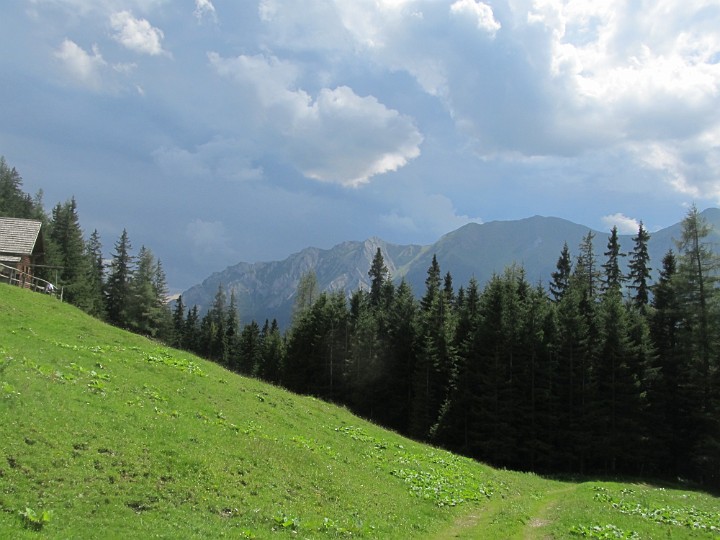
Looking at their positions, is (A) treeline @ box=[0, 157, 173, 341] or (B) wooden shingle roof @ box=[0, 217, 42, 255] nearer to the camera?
(B) wooden shingle roof @ box=[0, 217, 42, 255]

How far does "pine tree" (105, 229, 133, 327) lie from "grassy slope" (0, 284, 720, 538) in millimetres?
67463

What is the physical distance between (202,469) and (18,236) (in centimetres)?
5202

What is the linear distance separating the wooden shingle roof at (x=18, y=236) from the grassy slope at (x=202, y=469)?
2754cm

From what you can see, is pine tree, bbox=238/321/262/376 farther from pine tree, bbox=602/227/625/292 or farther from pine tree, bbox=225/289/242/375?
pine tree, bbox=602/227/625/292

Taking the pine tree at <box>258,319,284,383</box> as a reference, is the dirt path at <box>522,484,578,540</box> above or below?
below

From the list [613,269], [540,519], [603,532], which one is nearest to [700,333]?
[613,269]

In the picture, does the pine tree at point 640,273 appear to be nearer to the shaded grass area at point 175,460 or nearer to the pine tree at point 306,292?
the shaded grass area at point 175,460

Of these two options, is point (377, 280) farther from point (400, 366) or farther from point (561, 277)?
point (400, 366)

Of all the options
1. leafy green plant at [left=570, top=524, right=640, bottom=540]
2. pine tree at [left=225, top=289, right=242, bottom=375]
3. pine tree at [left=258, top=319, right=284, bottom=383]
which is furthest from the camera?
pine tree at [left=225, top=289, right=242, bottom=375]

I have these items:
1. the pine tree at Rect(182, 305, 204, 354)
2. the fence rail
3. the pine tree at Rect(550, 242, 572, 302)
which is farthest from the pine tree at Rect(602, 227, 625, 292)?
the pine tree at Rect(182, 305, 204, 354)

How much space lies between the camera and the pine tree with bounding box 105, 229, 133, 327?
308 feet

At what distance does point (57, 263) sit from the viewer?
3334 inches

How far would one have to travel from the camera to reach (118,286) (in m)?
95.2

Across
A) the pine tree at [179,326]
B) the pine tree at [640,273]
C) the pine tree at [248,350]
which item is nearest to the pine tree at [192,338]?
the pine tree at [179,326]
